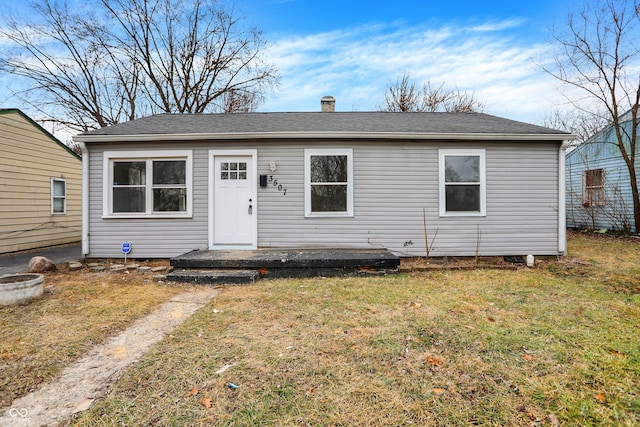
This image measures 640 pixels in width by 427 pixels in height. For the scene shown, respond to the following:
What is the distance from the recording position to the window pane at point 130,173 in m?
6.64

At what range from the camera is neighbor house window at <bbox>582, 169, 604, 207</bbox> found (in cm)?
1197

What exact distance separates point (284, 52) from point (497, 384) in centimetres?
1606

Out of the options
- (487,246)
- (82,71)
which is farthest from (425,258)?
(82,71)

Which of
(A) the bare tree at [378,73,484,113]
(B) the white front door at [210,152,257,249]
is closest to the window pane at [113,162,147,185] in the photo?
(B) the white front door at [210,152,257,249]

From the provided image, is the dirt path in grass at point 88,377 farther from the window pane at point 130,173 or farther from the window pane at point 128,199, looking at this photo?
the window pane at point 130,173

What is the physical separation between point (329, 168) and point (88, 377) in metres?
5.29

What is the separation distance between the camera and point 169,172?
6.64m

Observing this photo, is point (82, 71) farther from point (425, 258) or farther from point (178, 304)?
point (425, 258)

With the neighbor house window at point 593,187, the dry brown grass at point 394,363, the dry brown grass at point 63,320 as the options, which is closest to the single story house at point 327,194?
the dry brown grass at point 63,320

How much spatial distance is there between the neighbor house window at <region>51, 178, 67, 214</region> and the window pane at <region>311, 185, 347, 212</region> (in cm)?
842

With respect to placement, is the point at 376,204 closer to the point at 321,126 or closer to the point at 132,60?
the point at 321,126

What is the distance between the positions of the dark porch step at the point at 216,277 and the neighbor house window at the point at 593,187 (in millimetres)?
14083

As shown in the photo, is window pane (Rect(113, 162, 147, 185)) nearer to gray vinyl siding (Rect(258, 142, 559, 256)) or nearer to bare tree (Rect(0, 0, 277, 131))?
gray vinyl siding (Rect(258, 142, 559, 256))

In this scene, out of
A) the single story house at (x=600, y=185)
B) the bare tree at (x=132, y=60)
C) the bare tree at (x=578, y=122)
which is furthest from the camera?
the bare tree at (x=132, y=60)
